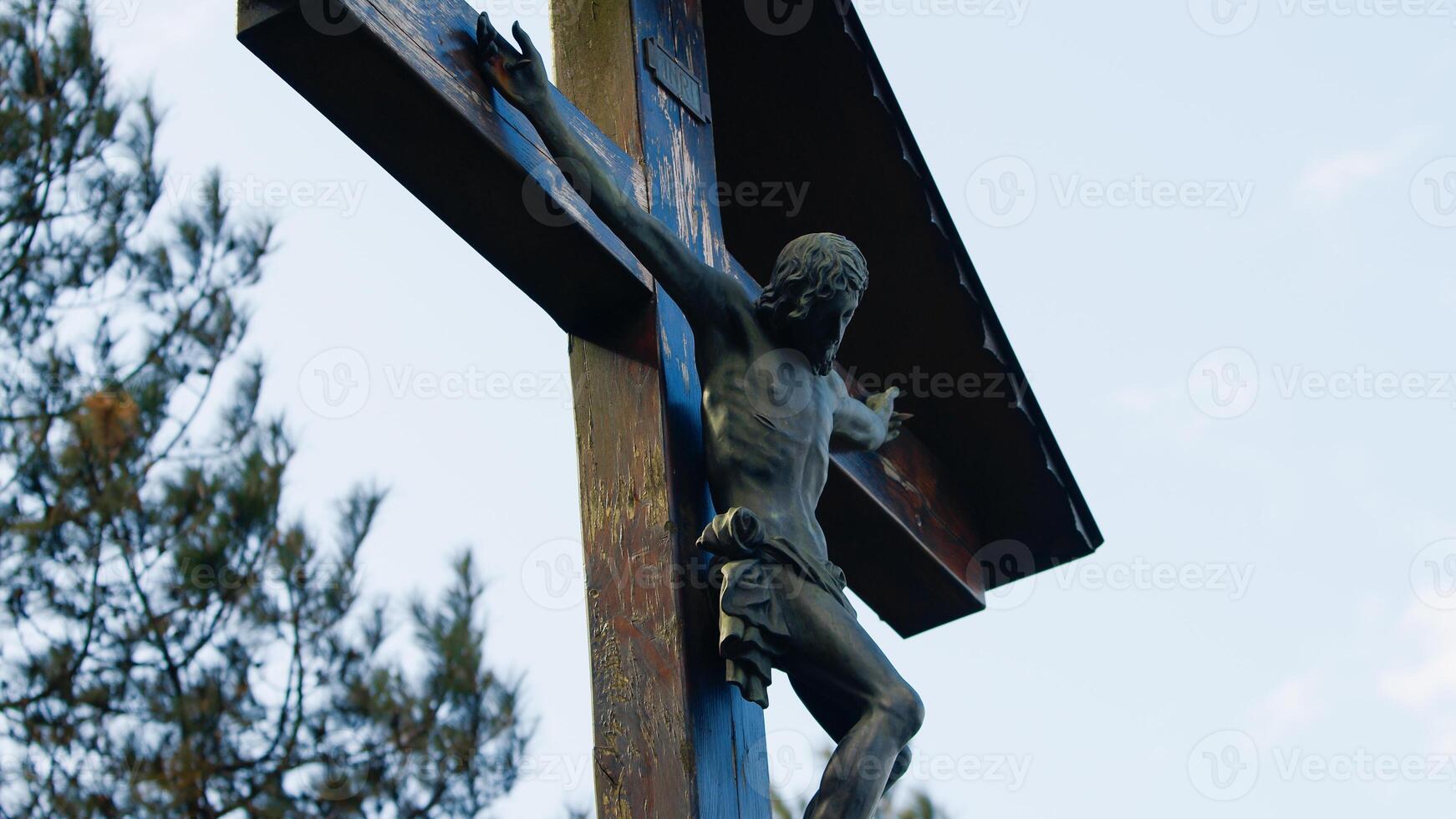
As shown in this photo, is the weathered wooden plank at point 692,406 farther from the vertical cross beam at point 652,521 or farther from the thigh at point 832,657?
the thigh at point 832,657

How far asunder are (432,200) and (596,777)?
99cm

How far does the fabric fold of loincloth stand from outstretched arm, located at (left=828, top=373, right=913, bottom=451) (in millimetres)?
559

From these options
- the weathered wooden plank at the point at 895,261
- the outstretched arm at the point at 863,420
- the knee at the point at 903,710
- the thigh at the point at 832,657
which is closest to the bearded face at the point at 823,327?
the outstretched arm at the point at 863,420

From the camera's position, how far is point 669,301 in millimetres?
3270

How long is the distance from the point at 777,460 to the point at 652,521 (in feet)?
0.78

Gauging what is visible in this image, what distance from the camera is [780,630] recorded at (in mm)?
2840

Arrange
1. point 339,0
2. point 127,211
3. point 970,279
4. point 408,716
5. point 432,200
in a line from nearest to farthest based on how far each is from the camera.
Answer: point 339,0 → point 432,200 → point 970,279 → point 408,716 → point 127,211

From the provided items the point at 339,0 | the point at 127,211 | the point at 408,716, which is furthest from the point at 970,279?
the point at 127,211

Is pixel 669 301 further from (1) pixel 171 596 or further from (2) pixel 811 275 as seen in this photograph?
(1) pixel 171 596

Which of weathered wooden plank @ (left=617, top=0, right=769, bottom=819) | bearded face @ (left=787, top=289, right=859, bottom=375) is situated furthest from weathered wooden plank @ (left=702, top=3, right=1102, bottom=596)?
bearded face @ (left=787, top=289, right=859, bottom=375)

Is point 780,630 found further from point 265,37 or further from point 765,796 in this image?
point 265,37

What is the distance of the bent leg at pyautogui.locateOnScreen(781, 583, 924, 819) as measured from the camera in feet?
9.10

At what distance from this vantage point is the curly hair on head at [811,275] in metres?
3.09

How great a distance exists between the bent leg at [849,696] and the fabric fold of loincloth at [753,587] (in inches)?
1.0
